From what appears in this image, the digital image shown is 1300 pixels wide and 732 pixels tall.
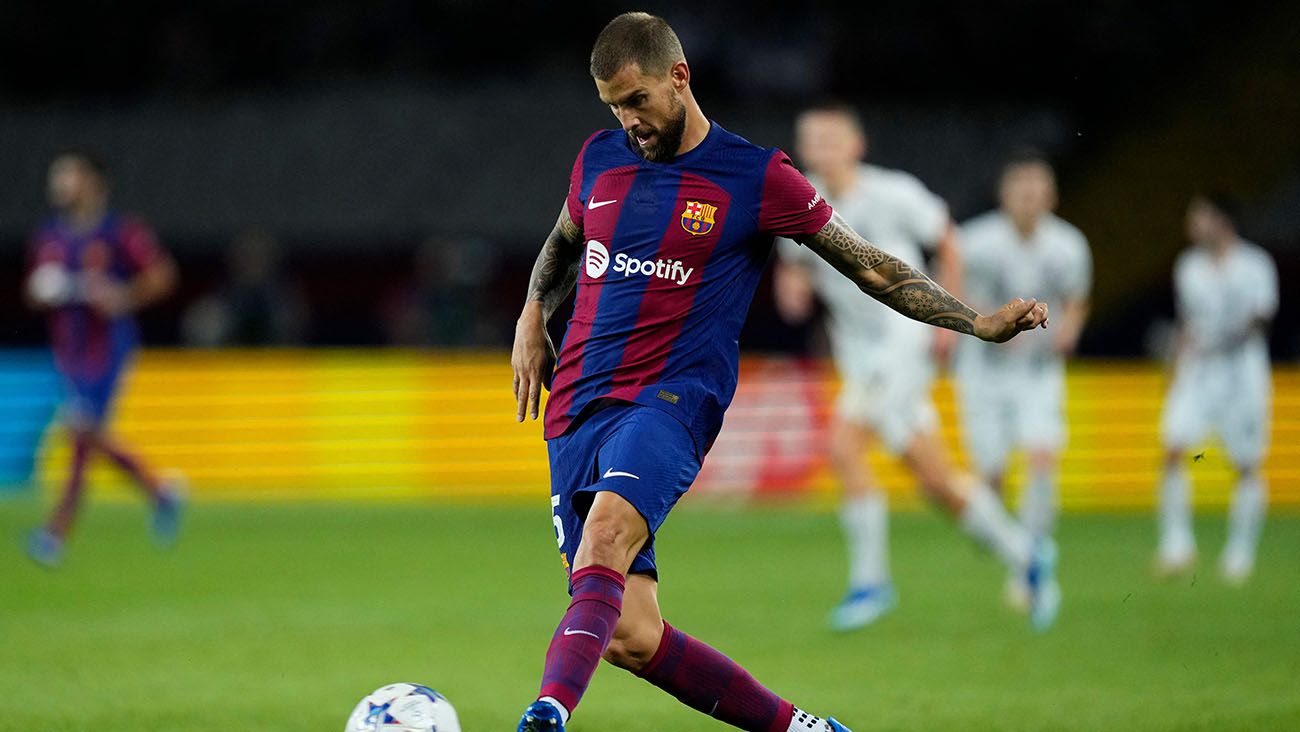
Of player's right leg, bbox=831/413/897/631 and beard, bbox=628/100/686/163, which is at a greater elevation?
beard, bbox=628/100/686/163

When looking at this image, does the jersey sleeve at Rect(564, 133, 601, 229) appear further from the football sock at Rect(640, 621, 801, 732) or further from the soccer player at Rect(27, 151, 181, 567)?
the soccer player at Rect(27, 151, 181, 567)

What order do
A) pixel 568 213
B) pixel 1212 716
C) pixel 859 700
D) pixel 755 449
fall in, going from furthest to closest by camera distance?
1. pixel 755 449
2. pixel 859 700
3. pixel 1212 716
4. pixel 568 213

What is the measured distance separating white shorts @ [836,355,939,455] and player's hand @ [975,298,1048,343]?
4.56 meters

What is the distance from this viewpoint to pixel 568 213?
18.8ft

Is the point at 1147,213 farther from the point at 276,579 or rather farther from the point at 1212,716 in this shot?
the point at 1212,716

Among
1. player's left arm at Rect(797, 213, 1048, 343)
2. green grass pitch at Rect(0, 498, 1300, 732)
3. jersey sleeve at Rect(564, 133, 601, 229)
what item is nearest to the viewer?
player's left arm at Rect(797, 213, 1048, 343)

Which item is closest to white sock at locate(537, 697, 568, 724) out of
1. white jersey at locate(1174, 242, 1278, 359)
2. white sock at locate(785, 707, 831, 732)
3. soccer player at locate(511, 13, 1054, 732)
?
soccer player at locate(511, 13, 1054, 732)

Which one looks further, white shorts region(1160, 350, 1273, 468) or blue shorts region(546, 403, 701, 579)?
white shorts region(1160, 350, 1273, 468)

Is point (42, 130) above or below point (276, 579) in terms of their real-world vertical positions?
above

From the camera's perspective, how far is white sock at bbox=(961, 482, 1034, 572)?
9945 mm

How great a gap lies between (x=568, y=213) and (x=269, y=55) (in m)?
20.7

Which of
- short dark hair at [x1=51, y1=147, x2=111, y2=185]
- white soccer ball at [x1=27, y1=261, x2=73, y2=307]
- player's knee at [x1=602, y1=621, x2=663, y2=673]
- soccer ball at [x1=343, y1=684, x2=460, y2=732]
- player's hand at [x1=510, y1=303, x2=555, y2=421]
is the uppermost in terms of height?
short dark hair at [x1=51, y1=147, x2=111, y2=185]

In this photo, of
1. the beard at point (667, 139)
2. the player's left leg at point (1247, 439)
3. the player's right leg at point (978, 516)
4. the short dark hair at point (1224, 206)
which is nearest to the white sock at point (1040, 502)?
the player's right leg at point (978, 516)

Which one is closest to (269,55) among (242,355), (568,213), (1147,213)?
(242,355)
